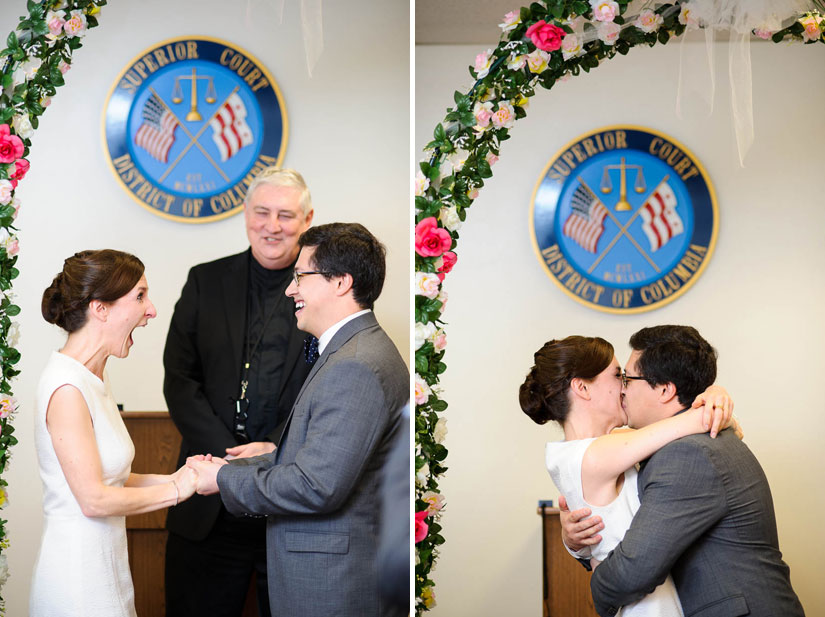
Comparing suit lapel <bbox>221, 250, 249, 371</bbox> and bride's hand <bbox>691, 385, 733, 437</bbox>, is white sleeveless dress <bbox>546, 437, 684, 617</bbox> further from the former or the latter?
suit lapel <bbox>221, 250, 249, 371</bbox>

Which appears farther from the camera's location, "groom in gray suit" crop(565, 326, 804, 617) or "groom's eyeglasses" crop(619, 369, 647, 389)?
"groom's eyeglasses" crop(619, 369, 647, 389)

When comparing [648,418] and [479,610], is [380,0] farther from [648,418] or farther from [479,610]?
[479,610]

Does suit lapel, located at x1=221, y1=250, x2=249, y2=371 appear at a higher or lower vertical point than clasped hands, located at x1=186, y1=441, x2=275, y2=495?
higher

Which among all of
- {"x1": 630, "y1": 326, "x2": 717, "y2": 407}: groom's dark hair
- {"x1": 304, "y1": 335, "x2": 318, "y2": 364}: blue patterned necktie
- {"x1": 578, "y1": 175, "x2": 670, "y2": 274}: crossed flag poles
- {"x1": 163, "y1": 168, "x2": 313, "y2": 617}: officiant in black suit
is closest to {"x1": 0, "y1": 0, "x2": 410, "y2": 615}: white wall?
{"x1": 163, "y1": 168, "x2": 313, "y2": 617}: officiant in black suit

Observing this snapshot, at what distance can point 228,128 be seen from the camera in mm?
2838

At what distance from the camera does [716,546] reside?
2.15m

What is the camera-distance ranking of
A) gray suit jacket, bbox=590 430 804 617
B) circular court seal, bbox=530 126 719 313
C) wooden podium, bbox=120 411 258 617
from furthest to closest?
circular court seal, bbox=530 126 719 313, wooden podium, bbox=120 411 258 617, gray suit jacket, bbox=590 430 804 617

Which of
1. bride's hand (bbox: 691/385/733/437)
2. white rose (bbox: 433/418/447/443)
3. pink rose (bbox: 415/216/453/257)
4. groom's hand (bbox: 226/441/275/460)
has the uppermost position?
pink rose (bbox: 415/216/453/257)

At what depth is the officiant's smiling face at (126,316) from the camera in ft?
8.07

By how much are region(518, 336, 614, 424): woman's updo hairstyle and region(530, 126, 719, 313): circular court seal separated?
1.07m

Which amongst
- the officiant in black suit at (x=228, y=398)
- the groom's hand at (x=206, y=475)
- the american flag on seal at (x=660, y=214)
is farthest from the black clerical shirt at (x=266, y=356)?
the american flag on seal at (x=660, y=214)

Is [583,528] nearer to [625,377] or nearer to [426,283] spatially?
[625,377]

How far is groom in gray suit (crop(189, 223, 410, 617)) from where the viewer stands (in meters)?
2.20

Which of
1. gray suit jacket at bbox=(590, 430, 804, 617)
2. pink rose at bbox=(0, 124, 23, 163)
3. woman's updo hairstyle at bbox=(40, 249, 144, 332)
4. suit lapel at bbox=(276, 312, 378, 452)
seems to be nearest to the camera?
gray suit jacket at bbox=(590, 430, 804, 617)
